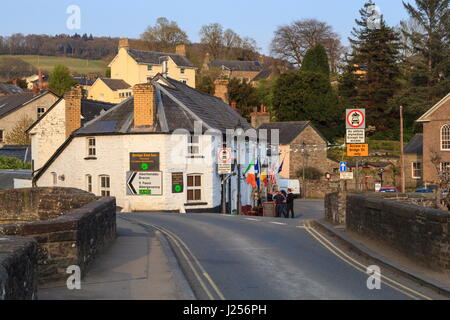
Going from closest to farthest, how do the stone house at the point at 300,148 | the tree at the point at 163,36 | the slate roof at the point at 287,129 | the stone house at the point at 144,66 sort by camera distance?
1. the slate roof at the point at 287,129
2. the stone house at the point at 300,148
3. the stone house at the point at 144,66
4. the tree at the point at 163,36

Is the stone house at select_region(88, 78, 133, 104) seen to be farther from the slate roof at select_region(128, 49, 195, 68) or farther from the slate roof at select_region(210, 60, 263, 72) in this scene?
the slate roof at select_region(210, 60, 263, 72)

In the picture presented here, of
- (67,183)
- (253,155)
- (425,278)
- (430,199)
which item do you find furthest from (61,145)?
(425,278)

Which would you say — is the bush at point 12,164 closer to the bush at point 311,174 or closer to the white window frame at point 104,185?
the white window frame at point 104,185

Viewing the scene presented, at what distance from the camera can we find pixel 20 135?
68.8m

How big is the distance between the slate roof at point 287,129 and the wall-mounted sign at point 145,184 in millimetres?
26023

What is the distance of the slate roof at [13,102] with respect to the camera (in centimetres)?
6925

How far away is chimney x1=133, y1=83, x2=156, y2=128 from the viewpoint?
38.3 metres

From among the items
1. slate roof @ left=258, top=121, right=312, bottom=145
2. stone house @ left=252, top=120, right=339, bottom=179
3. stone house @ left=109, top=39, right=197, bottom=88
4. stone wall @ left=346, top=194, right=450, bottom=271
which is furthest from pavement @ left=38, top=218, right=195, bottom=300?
stone house @ left=109, top=39, right=197, bottom=88

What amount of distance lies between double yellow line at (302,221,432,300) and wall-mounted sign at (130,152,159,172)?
16.6 metres

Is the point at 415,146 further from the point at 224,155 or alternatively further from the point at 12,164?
the point at 12,164

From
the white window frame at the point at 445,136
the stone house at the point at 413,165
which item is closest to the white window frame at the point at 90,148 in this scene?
the white window frame at the point at 445,136

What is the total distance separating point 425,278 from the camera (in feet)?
38.8
